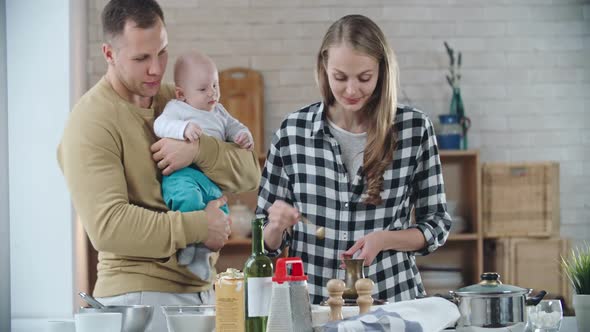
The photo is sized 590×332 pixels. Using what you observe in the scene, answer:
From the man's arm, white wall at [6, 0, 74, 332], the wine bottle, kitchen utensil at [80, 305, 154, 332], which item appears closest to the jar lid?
white wall at [6, 0, 74, 332]

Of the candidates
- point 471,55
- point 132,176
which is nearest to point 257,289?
point 132,176

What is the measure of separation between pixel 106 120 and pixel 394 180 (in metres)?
0.91

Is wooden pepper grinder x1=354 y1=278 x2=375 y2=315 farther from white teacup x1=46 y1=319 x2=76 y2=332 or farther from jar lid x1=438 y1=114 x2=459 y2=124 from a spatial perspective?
jar lid x1=438 y1=114 x2=459 y2=124

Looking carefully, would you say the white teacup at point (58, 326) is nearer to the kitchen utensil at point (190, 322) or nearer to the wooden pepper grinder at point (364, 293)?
the kitchen utensil at point (190, 322)

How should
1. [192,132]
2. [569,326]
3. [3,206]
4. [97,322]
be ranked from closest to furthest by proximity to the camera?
[97,322] < [569,326] < [192,132] < [3,206]

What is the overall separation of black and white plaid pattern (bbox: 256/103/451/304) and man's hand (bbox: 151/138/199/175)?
0.30 metres

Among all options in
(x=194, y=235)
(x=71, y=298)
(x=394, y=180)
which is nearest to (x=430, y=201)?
(x=394, y=180)

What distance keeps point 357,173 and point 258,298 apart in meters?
0.91

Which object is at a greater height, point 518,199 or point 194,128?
point 194,128

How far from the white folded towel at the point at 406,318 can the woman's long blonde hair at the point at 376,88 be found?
0.74 m

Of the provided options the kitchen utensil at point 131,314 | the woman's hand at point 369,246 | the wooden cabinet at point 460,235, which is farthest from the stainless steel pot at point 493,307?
the wooden cabinet at point 460,235

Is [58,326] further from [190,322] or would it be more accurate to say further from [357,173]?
[357,173]

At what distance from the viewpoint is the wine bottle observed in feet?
7.02

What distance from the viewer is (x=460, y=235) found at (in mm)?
6344
